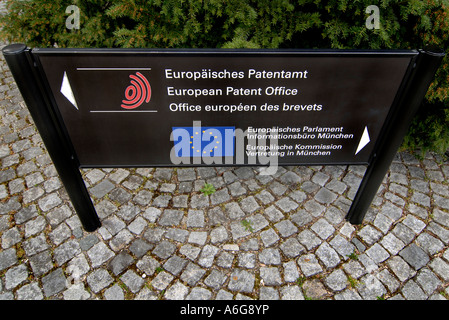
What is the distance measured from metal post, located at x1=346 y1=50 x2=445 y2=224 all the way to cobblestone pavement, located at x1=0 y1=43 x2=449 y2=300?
1.36 feet

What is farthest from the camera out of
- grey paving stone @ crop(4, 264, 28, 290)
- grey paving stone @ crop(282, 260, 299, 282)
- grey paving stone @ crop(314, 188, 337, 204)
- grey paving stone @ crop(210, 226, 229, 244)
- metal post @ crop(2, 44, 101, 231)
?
grey paving stone @ crop(314, 188, 337, 204)

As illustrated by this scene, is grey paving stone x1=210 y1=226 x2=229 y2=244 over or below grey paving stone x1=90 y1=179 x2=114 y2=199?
below

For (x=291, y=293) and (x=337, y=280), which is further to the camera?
(x=337, y=280)

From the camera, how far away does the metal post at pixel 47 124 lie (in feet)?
7.84

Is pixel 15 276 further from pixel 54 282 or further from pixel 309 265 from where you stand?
pixel 309 265

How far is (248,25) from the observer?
3354mm

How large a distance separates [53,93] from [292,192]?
9.34 feet

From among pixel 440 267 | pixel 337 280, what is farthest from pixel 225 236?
pixel 440 267

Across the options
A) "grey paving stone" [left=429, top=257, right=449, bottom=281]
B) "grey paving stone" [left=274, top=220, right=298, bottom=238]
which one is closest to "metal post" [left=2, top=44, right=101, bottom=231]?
"grey paving stone" [left=274, top=220, right=298, bottom=238]

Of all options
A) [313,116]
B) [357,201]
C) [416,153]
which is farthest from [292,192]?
[416,153]

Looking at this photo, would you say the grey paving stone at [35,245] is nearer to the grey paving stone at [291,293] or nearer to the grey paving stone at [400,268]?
the grey paving stone at [291,293]

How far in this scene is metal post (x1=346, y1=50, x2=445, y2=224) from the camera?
2574 mm

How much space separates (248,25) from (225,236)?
7.46ft

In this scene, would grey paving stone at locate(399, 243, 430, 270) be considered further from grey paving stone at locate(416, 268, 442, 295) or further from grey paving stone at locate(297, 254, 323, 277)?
grey paving stone at locate(297, 254, 323, 277)
